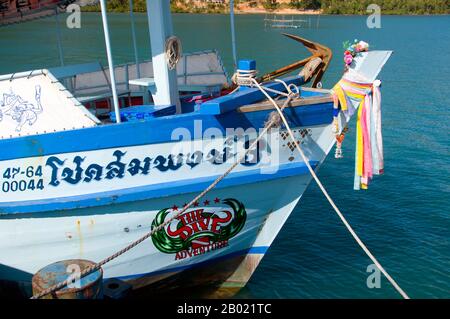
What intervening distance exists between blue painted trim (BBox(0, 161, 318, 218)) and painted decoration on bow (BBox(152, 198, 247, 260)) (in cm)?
31

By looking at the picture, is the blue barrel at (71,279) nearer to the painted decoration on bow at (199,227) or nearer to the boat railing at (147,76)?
the painted decoration on bow at (199,227)

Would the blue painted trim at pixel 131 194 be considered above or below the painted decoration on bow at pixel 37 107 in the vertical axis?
below

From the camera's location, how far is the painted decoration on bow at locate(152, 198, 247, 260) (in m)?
5.90

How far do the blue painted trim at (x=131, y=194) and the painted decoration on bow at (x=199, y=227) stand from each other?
0.31 m

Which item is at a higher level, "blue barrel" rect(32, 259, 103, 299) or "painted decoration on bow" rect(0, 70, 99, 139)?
"painted decoration on bow" rect(0, 70, 99, 139)

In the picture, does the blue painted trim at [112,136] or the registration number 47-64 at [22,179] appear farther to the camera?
the registration number 47-64 at [22,179]

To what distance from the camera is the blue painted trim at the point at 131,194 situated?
5336 mm

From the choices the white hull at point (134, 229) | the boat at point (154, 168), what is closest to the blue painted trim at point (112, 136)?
the boat at point (154, 168)

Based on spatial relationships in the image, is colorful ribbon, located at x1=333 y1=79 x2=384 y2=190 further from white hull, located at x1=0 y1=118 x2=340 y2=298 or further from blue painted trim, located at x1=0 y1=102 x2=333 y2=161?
blue painted trim, located at x1=0 y1=102 x2=333 y2=161

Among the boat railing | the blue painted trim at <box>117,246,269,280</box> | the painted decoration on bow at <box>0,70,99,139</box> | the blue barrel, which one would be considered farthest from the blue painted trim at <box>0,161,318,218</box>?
the boat railing

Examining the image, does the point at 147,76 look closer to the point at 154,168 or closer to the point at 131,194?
the point at 154,168

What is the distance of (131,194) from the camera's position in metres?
5.44

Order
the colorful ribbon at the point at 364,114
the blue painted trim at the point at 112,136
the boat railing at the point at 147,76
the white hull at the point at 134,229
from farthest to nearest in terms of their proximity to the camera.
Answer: the boat railing at the point at 147,76
the colorful ribbon at the point at 364,114
the white hull at the point at 134,229
the blue painted trim at the point at 112,136
